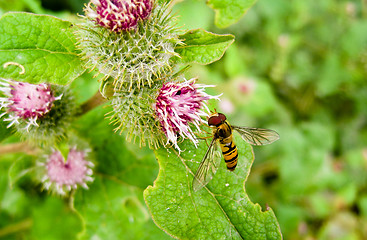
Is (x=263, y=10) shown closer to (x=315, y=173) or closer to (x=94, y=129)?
(x=315, y=173)

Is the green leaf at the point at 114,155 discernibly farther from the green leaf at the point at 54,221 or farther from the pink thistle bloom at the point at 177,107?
the green leaf at the point at 54,221

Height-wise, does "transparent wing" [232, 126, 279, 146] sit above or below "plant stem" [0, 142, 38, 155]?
above

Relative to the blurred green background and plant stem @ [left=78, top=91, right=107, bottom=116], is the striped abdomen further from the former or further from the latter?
the blurred green background

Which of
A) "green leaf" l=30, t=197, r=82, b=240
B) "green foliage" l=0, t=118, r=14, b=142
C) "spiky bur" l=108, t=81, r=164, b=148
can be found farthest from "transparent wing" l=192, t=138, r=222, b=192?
"green leaf" l=30, t=197, r=82, b=240

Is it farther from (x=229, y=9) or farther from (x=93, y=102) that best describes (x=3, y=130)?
(x=229, y=9)

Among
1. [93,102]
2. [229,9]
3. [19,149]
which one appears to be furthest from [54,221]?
[229,9]

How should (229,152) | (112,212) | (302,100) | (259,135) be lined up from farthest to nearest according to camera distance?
(302,100) < (112,212) < (259,135) < (229,152)

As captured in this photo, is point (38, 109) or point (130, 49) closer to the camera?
point (130, 49)
